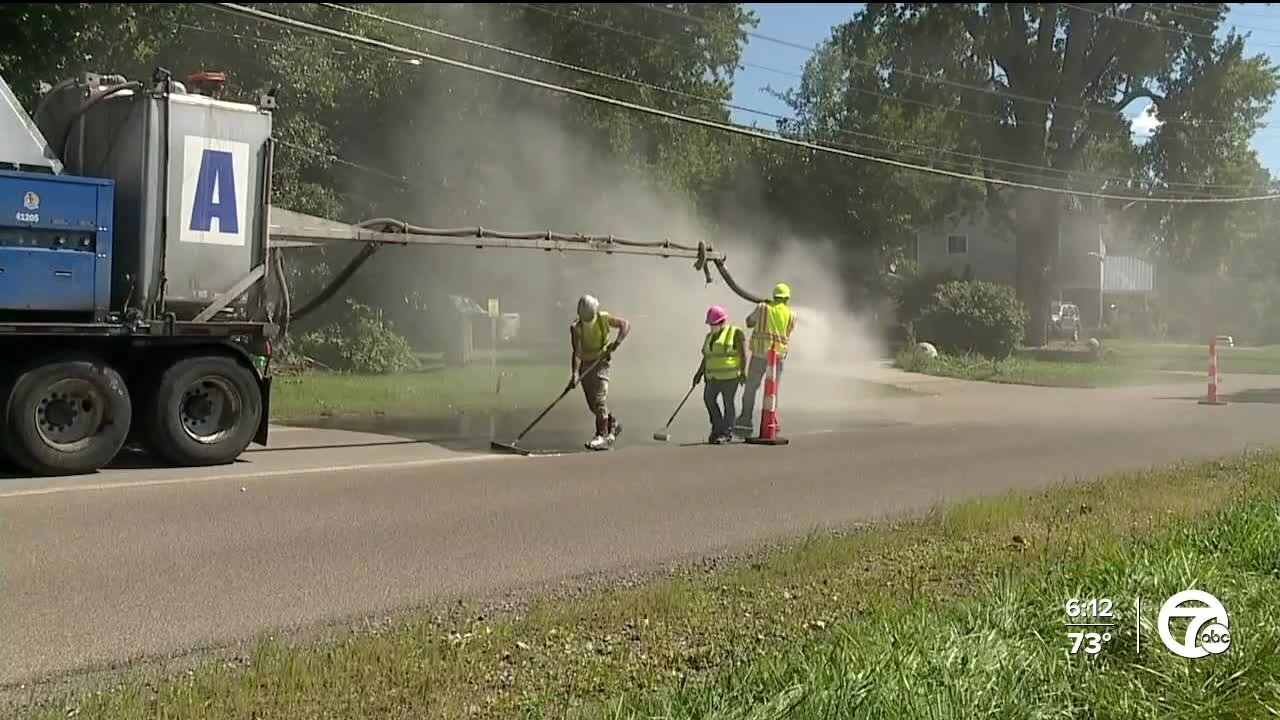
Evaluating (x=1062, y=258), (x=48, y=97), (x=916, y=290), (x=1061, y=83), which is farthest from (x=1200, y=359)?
(x=48, y=97)

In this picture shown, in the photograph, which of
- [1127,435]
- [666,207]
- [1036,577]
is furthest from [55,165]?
[666,207]

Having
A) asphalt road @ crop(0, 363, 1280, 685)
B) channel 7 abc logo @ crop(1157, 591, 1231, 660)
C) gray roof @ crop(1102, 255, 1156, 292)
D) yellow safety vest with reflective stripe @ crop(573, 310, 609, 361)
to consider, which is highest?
gray roof @ crop(1102, 255, 1156, 292)

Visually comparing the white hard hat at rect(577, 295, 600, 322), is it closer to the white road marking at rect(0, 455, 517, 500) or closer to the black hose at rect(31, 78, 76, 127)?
the white road marking at rect(0, 455, 517, 500)

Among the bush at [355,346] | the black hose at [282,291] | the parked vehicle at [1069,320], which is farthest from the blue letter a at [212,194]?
the parked vehicle at [1069,320]

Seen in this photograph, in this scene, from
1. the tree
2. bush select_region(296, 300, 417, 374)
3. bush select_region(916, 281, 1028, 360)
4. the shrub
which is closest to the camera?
the tree

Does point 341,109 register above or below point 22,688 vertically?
above

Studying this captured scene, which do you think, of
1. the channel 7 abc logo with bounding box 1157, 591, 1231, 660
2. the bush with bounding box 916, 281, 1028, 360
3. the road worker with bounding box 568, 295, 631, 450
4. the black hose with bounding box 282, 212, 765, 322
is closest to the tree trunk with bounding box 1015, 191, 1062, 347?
the black hose with bounding box 282, 212, 765, 322

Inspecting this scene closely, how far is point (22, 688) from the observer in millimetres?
4840

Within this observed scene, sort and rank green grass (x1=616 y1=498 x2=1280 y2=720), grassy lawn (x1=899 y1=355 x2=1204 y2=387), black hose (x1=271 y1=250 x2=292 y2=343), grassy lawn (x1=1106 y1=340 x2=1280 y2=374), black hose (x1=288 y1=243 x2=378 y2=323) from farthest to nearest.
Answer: grassy lawn (x1=1106 y1=340 x2=1280 y2=374) → grassy lawn (x1=899 y1=355 x2=1204 y2=387) → black hose (x1=288 y1=243 x2=378 y2=323) → black hose (x1=271 y1=250 x2=292 y2=343) → green grass (x1=616 y1=498 x2=1280 y2=720)

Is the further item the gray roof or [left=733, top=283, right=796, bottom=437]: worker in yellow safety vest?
the gray roof

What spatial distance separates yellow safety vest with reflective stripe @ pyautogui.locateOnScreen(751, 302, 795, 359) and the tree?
388 cm

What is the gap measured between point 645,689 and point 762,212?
27067 mm

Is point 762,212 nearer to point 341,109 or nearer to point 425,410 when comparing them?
point 341,109

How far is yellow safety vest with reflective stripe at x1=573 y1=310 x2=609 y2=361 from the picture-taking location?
12.9m
